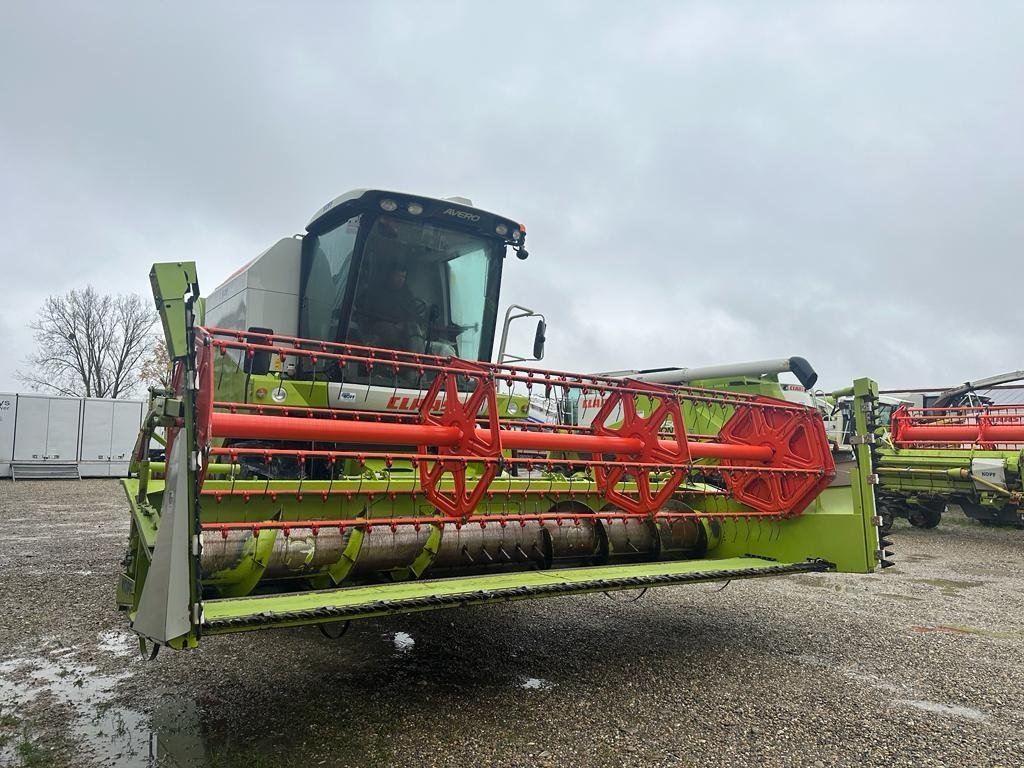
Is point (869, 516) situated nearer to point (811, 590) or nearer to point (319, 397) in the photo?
point (811, 590)

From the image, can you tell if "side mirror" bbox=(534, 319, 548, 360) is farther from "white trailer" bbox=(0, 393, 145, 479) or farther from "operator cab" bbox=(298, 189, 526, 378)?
"white trailer" bbox=(0, 393, 145, 479)

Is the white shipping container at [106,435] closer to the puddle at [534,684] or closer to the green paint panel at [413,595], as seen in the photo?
the puddle at [534,684]

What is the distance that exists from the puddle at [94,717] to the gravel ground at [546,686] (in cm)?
1

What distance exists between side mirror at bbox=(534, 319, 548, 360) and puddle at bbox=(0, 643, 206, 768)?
3135 millimetres

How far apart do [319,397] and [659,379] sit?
7.06 metres

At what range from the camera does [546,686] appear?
324cm

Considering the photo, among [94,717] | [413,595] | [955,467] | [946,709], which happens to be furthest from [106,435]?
[946,709]

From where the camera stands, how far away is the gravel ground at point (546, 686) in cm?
256

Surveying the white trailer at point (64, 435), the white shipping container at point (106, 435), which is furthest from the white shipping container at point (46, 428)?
the white shipping container at point (106, 435)

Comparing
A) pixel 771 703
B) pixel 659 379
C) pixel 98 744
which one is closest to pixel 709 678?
pixel 771 703

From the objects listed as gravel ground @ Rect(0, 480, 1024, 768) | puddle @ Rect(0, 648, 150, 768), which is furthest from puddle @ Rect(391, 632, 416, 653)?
puddle @ Rect(0, 648, 150, 768)

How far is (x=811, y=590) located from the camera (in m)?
5.68

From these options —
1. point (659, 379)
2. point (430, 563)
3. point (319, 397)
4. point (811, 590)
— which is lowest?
point (811, 590)

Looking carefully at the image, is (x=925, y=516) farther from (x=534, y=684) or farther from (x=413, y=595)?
(x=413, y=595)
